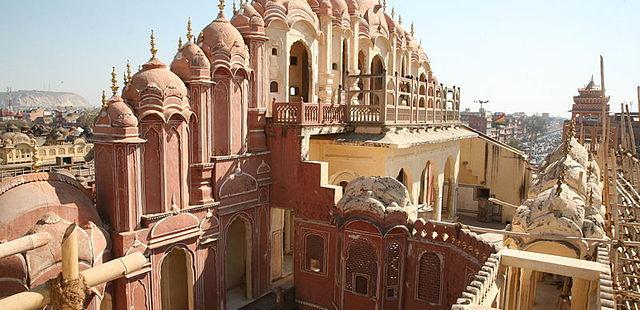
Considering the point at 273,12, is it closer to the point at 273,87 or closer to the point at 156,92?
the point at 273,87

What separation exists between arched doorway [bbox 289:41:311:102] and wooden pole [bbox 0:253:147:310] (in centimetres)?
1237

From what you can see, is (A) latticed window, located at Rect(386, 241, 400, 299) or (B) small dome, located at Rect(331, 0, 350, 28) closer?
(A) latticed window, located at Rect(386, 241, 400, 299)

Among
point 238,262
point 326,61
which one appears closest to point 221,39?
point 326,61

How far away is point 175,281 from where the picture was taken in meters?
14.7

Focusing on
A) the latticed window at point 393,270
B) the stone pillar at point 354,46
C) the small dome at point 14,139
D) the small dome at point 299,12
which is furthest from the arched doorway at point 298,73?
the small dome at point 14,139

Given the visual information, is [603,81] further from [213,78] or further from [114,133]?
[114,133]

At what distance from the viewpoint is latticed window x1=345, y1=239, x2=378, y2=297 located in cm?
1352

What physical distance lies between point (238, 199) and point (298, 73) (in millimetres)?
Answer: 7425

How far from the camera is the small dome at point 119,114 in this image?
1142 cm

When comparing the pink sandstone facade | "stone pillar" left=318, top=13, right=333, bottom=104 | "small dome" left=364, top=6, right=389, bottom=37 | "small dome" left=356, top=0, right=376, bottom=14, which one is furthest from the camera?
"small dome" left=356, top=0, right=376, bottom=14

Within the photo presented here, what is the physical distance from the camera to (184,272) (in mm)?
14883

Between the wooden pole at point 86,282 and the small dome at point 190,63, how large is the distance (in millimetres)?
6466

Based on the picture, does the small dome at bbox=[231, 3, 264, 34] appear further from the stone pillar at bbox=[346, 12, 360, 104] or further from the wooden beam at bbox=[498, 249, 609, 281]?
the wooden beam at bbox=[498, 249, 609, 281]

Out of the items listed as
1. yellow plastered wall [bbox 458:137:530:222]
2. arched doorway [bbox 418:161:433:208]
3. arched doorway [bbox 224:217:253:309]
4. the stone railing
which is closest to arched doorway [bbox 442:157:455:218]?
arched doorway [bbox 418:161:433:208]
